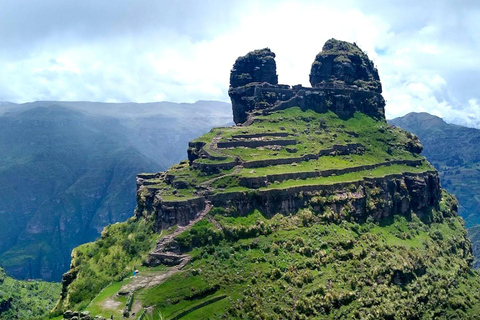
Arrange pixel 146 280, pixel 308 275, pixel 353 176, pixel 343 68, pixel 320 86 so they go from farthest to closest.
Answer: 1. pixel 343 68
2. pixel 320 86
3. pixel 353 176
4. pixel 308 275
5. pixel 146 280

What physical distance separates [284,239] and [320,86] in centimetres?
7157

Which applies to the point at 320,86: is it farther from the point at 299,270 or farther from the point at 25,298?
the point at 25,298

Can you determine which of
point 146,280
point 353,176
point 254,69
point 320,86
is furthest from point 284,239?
point 254,69

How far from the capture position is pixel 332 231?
80375 millimetres

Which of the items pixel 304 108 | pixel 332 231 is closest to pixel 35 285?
pixel 304 108

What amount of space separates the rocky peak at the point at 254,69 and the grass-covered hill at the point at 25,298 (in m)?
81.4

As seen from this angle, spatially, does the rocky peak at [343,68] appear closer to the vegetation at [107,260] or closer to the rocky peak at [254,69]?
the rocky peak at [254,69]

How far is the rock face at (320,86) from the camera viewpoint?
417 ft

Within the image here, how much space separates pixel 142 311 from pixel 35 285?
12075 cm

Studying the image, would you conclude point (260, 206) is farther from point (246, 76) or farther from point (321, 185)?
point (246, 76)

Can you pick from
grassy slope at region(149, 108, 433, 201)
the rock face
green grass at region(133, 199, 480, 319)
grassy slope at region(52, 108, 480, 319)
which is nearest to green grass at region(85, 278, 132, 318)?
grassy slope at region(52, 108, 480, 319)

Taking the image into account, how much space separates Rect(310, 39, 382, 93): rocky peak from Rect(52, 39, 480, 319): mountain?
24.8 m

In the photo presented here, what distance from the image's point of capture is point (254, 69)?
13775 cm

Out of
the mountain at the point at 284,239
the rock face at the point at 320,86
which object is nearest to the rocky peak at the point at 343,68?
the rock face at the point at 320,86
